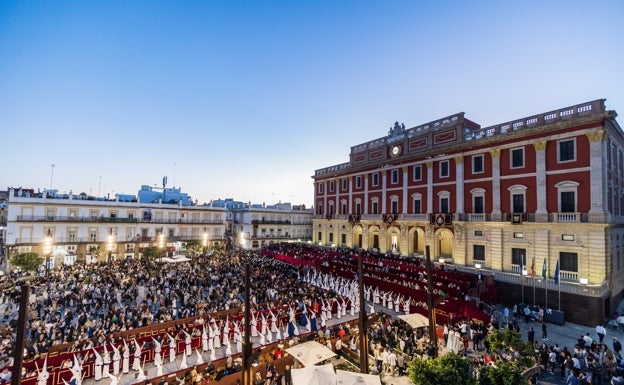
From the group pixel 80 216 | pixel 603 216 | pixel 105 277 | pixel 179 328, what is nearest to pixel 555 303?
pixel 603 216

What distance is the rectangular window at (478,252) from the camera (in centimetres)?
2866

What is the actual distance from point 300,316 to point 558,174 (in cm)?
2340

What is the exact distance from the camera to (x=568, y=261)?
74.8ft

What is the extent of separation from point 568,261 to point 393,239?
61.5ft

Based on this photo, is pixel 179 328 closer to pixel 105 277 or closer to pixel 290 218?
pixel 105 277

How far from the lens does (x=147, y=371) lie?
13.3 metres

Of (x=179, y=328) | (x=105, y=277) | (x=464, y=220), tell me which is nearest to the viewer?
(x=179, y=328)

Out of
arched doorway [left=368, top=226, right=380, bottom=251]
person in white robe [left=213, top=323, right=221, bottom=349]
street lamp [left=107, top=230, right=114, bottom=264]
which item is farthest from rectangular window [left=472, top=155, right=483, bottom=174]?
street lamp [left=107, top=230, right=114, bottom=264]

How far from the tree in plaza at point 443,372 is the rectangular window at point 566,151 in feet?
77.5

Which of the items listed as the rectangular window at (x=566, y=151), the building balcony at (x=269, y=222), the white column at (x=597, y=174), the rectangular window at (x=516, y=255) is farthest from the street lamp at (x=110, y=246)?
the white column at (x=597, y=174)

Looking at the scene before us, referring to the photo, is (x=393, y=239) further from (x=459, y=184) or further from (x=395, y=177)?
(x=459, y=184)

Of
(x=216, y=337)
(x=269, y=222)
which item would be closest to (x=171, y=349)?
(x=216, y=337)

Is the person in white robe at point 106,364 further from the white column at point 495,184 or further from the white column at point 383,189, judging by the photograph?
the white column at point 383,189

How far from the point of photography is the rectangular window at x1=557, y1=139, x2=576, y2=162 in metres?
23.6
